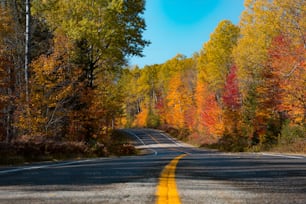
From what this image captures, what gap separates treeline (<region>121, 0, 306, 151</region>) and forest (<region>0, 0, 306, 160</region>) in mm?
78

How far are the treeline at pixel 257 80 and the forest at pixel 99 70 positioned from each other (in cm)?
8

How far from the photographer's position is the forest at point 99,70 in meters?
18.3

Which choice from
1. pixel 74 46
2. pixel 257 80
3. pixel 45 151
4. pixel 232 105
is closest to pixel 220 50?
pixel 232 105

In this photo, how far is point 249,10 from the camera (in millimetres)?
26141

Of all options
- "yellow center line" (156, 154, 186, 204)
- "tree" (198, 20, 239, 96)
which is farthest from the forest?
"yellow center line" (156, 154, 186, 204)

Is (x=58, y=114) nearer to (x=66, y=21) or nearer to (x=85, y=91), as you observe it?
(x=85, y=91)

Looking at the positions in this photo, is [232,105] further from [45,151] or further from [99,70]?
[45,151]

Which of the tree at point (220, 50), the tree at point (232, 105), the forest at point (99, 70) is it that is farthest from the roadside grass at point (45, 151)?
the tree at point (220, 50)

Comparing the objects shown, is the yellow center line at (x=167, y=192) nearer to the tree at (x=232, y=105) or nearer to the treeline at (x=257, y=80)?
the treeline at (x=257, y=80)

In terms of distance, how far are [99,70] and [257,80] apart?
12.1m

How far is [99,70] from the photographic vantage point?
82.3 ft

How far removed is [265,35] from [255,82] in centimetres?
510

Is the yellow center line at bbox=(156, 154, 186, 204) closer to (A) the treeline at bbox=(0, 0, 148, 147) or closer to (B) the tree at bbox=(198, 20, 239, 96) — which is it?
(A) the treeline at bbox=(0, 0, 148, 147)

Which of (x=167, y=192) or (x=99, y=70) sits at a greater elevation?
(x=99, y=70)
